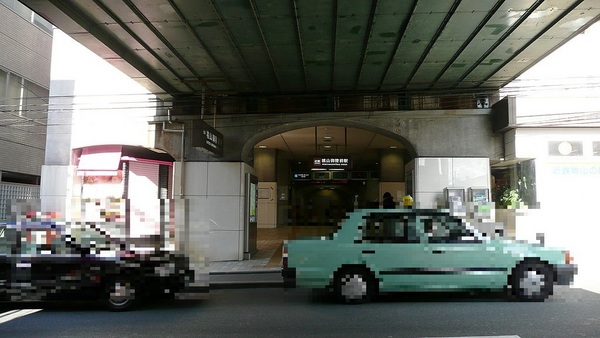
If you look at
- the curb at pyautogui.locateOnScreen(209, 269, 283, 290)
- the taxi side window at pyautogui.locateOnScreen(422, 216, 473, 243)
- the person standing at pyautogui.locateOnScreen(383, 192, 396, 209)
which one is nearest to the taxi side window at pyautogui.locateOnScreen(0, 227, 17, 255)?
the curb at pyautogui.locateOnScreen(209, 269, 283, 290)

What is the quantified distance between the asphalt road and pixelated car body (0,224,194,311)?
13.1 inches

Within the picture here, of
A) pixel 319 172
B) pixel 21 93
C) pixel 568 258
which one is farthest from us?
pixel 319 172

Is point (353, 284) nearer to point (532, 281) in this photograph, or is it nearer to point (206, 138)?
point (532, 281)

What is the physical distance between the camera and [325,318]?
670 centimetres

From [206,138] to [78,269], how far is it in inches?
196

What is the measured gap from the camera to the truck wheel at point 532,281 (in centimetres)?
745

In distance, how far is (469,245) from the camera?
7.48 meters

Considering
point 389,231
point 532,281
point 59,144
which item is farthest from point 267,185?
point 532,281

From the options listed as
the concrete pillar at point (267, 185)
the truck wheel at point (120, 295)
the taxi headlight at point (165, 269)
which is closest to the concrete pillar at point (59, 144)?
the truck wheel at point (120, 295)

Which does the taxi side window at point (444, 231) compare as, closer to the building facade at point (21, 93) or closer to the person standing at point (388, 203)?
the person standing at point (388, 203)

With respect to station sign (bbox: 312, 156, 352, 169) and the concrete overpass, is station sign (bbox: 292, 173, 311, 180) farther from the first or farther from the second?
the concrete overpass

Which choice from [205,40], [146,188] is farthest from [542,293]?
[146,188]

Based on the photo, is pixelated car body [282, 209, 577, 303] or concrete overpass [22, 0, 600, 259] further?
concrete overpass [22, 0, 600, 259]

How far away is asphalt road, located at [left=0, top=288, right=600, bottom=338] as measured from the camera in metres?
5.97
